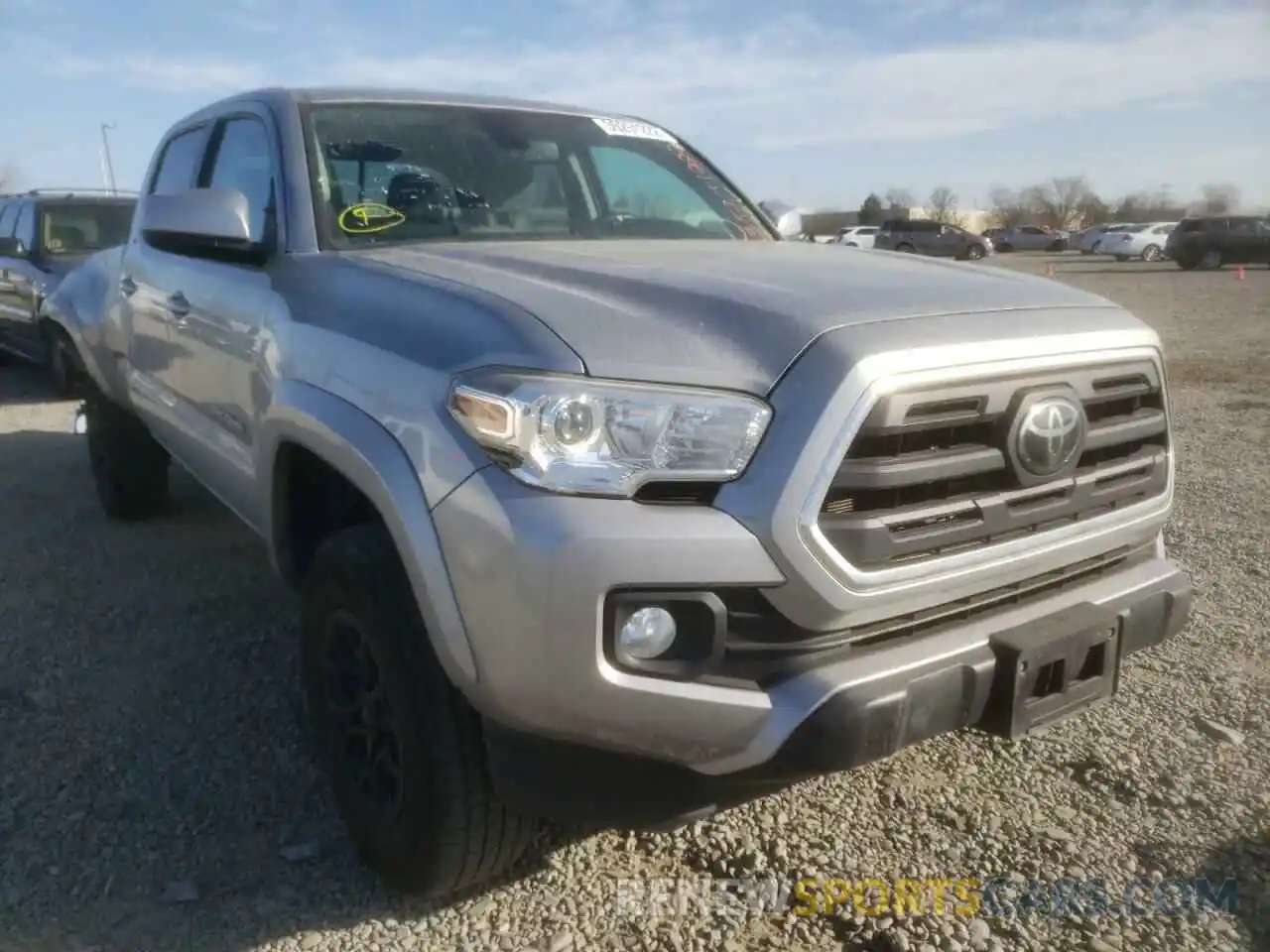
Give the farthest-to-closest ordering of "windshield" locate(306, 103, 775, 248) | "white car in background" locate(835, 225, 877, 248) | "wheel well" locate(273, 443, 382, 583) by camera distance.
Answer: "white car in background" locate(835, 225, 877, 248)
"windshield" locate(306, 103, 775, 248)
"wheel well" locate(273, 443, 382, 583)

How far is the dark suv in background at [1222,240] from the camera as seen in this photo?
28500 mm

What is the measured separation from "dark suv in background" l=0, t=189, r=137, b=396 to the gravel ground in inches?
210

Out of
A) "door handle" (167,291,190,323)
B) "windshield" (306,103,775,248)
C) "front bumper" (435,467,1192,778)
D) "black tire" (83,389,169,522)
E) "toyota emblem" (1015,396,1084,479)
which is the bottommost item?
"black tire" (83,389,169,522)

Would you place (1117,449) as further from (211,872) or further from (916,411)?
(211,872)

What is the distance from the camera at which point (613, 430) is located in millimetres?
1888

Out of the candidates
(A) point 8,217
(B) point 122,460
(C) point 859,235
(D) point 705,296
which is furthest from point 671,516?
(C) point 859,235

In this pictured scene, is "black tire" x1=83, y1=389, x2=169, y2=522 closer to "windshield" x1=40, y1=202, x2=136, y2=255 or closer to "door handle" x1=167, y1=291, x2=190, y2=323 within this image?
"door handle" x1=167, y1=291, x2=190, y2=323

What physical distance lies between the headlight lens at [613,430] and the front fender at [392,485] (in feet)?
0.73

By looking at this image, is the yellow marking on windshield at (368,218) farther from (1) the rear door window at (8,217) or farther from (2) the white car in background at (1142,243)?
(2) the white car in background at (1142,243)

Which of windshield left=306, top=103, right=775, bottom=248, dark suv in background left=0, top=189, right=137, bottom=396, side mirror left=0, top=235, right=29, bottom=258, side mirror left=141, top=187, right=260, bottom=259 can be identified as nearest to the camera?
side mirror left=141, top=187, right=260, bottom=259

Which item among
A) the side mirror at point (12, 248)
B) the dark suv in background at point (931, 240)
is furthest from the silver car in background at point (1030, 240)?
the side mirror at point (12, 248)

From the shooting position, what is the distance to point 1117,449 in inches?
96.8

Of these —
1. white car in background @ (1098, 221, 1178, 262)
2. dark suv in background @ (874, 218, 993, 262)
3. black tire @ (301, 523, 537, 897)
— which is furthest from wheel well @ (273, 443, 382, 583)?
white car in background @ (1098, 221, 1178, 262)

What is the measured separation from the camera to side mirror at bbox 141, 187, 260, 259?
2830mm
